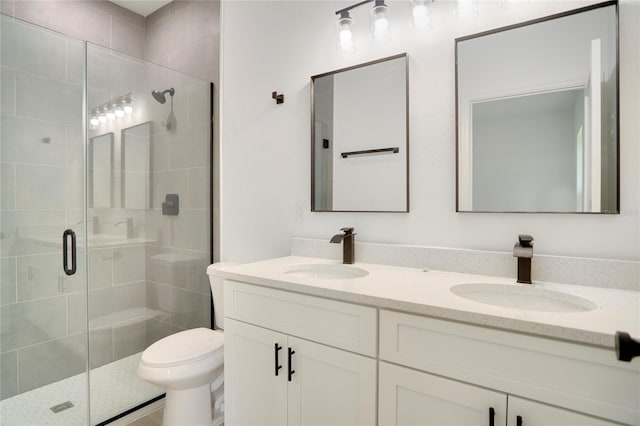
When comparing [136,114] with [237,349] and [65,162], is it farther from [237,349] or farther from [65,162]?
[237,349]

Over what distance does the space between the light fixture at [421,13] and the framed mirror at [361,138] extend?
141mm

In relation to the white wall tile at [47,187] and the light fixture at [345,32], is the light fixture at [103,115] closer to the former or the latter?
the white wall tile at [47,187]

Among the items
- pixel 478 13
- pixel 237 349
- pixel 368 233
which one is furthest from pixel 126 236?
pixel 478 13

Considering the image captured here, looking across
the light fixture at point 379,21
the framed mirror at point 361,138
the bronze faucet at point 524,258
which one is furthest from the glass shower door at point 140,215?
A: the bronze faucet at point 524,258

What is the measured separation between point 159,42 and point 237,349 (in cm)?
250

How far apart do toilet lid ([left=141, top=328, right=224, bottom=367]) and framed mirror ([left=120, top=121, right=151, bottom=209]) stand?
0.91 meters

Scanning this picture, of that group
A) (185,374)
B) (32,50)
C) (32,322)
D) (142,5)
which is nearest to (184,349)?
(185,374)

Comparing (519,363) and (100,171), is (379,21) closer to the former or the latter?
(519,363)

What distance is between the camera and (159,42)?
261 cm

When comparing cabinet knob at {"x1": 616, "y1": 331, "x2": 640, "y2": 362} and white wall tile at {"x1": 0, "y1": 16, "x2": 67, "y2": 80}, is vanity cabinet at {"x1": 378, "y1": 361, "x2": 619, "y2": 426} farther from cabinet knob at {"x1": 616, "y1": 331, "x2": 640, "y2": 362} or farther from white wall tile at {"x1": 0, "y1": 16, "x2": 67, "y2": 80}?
white wall tile at {"x1": 0, "y1": 16, "x2": 67, "y2": 80}

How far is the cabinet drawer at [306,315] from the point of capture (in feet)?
3.41

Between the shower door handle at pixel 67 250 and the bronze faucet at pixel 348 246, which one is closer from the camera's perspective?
the bronze faucet at pixel 348 246

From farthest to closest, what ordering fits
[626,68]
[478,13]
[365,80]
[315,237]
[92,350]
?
[92,350], [315,237], [365,80], [478,13], [626,68]

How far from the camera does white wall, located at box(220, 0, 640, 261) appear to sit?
1.13 metres
